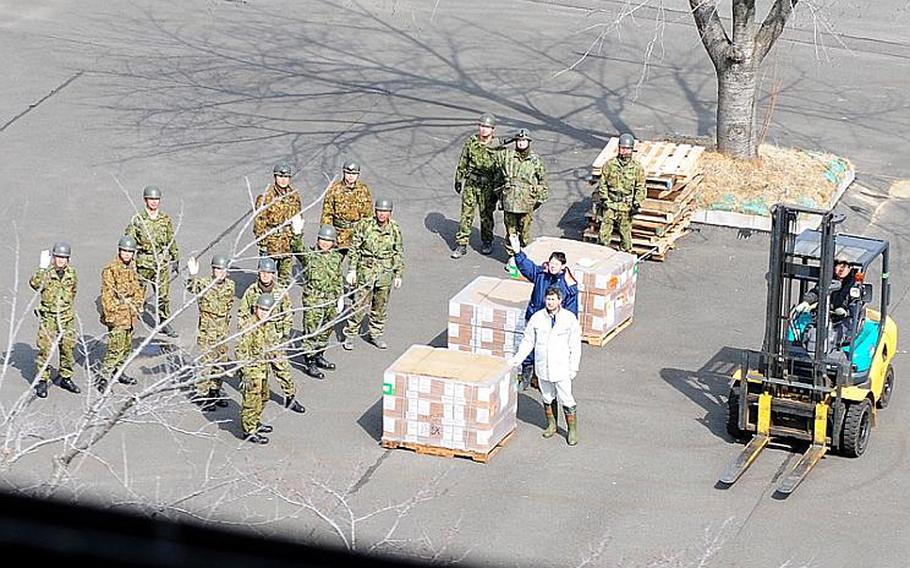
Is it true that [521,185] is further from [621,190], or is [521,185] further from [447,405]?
[447,405]

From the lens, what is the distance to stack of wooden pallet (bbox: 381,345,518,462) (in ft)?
41.4

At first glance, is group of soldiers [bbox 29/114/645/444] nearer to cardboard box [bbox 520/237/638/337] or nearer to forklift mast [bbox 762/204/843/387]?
cardboard box [bbox 520/237/638/337]

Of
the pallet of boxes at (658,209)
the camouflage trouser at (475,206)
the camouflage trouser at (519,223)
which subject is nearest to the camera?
the camouflage trouser at (519,223)

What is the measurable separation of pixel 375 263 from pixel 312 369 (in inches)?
47.7

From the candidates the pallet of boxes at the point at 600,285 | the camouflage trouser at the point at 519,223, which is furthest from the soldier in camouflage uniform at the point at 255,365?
the camouflage trouser at the point at 519,223

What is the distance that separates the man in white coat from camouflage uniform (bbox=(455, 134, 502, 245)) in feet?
14.9

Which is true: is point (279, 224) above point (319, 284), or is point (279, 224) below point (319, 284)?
above

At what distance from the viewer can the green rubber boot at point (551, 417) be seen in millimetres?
13336

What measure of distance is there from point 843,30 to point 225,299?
678 inches

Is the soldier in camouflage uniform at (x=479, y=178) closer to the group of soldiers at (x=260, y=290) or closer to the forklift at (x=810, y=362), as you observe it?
the group of soldiers at (x=260, y=290)

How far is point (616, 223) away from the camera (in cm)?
1733

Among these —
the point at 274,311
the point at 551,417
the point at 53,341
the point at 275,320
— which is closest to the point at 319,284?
the point at 274,311

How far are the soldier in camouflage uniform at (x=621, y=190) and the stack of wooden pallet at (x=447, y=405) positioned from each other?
453 centimetres

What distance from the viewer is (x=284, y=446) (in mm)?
13102
